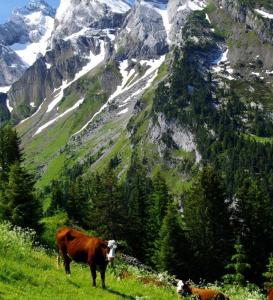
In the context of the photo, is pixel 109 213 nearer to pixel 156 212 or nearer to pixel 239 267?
pixel 156 212

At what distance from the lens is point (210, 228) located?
64.6 meters

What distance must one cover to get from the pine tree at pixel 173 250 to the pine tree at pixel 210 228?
174 cm

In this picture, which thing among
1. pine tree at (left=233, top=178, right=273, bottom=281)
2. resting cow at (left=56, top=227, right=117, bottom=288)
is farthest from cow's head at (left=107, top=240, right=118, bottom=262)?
pine tree at (left=233, top=178, right=273, bottom=281)

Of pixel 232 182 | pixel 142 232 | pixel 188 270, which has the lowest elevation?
pixel 232 182

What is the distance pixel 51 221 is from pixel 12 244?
3780cm

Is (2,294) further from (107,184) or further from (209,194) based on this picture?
(107,184)

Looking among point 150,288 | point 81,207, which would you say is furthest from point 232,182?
point 150,288

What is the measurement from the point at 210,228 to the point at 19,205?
2473 centimetres

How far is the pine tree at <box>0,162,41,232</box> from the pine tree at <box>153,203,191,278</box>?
16.4 meters

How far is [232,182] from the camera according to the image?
7840 inches

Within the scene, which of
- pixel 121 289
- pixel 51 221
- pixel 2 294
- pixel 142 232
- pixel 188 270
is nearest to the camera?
pixel 2 294

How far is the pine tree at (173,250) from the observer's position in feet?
203

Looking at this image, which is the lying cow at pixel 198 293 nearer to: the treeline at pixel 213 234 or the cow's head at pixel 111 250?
the cow's head at pixel 111 250

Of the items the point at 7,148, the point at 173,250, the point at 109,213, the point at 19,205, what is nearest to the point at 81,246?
the point at 19,205
